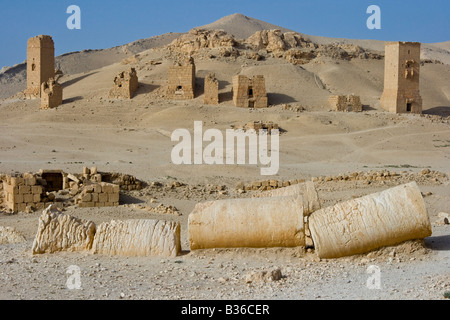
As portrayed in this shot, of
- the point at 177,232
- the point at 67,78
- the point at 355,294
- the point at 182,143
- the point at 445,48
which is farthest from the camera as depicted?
the point at 445,48

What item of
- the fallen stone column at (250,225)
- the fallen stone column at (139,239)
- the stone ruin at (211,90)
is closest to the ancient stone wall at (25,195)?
the fallen stone column at (139,239)

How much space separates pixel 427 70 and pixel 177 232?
46.6 meters

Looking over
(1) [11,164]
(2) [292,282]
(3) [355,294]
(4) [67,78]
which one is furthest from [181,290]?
(4) [67,78]

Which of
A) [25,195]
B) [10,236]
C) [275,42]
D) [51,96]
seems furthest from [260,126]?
[275,42]

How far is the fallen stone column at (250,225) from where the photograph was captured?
7.61 m

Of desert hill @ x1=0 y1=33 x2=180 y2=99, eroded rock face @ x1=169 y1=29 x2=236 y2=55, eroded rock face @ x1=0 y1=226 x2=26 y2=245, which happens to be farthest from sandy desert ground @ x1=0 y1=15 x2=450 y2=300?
desert hill @ x1=0 y1=33 x2=180 y2=99

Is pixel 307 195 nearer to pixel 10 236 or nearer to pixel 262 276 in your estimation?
pixel 262 276

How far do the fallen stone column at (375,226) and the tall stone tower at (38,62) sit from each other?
31.9 meters

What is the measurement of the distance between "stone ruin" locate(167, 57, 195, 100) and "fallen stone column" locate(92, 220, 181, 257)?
25.1m

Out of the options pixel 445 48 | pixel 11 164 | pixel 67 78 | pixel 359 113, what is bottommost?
pixel 11 164

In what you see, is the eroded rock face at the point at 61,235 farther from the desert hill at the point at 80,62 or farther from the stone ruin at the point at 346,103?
the desert hill at the point at 80,62

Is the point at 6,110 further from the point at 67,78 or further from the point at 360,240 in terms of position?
the point at 360,240

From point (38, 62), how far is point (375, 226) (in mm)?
32695

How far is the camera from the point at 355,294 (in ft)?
19.7
